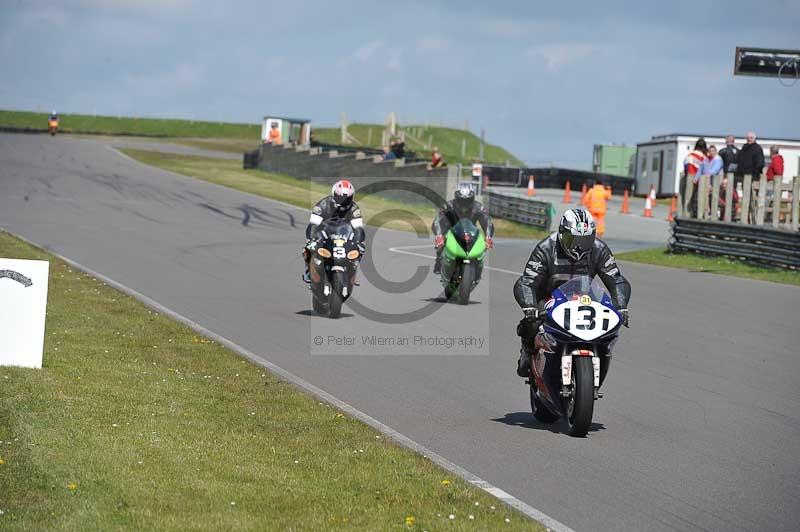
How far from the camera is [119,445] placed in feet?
25.5

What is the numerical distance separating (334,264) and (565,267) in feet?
21.5

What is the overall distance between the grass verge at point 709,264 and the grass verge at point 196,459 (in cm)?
1377

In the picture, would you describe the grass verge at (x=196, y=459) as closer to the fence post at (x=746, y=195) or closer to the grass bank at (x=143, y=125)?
the fence post at (x=746, y=195)

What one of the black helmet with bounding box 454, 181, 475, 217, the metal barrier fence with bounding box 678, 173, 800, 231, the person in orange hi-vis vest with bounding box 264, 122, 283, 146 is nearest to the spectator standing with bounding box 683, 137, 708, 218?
the metal barrier fence with bounding box 678, 173, 800, 231

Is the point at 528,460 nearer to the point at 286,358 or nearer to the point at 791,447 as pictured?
the point at 791,447

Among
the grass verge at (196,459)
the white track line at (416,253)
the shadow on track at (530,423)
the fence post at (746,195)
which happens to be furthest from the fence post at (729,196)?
the shadow on track at (530,423)

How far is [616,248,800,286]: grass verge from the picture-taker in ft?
73.8

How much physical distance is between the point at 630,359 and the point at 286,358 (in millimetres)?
3683

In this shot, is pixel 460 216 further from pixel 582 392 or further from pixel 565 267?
pixel 582 392

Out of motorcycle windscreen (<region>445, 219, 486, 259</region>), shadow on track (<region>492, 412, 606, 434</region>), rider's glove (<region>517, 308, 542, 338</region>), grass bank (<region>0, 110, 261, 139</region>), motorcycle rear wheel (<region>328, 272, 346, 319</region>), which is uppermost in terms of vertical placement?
grass bank (<region>0, 110, 261, 139</region>)

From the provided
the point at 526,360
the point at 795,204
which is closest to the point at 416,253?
the point at 795,204

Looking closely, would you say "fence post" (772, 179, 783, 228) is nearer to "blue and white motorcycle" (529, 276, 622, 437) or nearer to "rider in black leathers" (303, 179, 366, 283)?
"rider in black leathers" (303, 179, 366, 283)

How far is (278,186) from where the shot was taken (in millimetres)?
45750

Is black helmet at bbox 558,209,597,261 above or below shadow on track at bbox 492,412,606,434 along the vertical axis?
above
